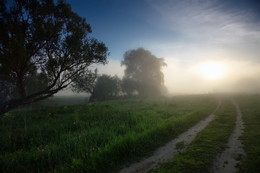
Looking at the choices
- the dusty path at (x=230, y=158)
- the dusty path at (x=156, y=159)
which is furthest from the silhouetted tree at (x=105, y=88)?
the dusty path at (x=230, y=158)

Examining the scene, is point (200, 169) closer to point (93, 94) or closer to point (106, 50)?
point (106, 50)

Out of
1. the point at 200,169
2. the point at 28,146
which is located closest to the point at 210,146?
the point at 200,169

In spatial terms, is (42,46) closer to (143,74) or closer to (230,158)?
(230,158)

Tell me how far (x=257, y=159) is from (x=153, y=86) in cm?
5305

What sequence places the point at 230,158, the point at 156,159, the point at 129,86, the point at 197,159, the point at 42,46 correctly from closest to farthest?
the point at 197,159
the point at 230,158
the point at 156,159
the point at 42,46
the point at 129,86

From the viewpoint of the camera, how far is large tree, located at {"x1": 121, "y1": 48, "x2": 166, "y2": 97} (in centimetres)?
5609

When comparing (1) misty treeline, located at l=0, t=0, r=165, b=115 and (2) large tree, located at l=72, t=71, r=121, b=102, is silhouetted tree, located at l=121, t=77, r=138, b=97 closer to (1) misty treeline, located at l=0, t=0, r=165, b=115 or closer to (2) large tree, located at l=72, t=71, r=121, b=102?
(2) large tree, located at l=72, t=71, r=121, b=102

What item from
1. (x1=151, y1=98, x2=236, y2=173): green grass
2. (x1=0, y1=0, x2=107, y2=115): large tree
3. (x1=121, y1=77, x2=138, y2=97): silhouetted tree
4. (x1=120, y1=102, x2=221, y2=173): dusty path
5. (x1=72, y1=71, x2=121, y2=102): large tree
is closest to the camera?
(x1=151, y1=98, x2=236, y2=173): green grass

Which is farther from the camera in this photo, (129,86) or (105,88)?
(129,86)

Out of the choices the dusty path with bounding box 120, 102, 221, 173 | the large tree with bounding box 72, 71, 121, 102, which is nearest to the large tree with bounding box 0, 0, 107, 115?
the dusty path with bounding box 120, 102, 221, 173

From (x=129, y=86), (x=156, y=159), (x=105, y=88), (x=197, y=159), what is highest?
(x=129, y=86)

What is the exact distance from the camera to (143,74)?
189 feet

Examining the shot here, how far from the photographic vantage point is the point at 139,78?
5772 cm

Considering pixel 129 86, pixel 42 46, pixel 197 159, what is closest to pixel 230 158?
pixel 197 159
